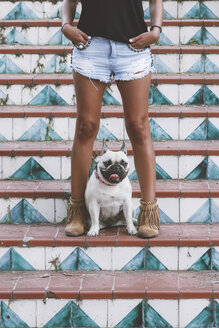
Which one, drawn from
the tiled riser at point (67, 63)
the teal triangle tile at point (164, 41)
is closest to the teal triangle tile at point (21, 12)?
the tiled riser at point (67, 63)

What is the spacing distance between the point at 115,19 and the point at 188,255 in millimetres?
1504

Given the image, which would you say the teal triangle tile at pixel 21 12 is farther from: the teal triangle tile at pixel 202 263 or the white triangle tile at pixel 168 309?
the white triangle tile at pixel 168 309

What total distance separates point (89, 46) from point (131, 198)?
3.38ft

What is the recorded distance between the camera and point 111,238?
403 cm

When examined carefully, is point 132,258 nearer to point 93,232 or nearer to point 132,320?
point 93,232

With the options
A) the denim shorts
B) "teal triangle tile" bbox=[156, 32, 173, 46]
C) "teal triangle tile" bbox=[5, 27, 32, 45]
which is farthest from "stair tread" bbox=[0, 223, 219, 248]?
"teal triangle tile" bbox=[5, 27, 32, 45]

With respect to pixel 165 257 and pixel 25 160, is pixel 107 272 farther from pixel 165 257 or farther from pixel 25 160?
pixel 25 160

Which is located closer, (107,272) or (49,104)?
(107,272)

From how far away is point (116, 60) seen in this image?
379cm

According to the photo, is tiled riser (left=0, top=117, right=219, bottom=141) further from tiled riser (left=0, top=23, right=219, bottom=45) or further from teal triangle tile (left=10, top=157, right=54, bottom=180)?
tiled riser (left=0, top=23, right=219, bottom=45)

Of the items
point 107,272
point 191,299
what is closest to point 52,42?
point 107,272

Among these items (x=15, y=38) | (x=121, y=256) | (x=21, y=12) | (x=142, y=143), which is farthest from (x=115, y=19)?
(x=21, y=12)

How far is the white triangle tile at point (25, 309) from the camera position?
367 centimetres

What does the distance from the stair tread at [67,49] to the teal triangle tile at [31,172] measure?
141 cm
